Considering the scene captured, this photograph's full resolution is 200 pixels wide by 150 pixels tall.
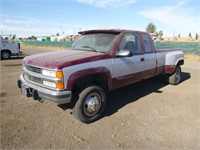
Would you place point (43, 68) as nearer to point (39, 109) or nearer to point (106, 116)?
point (39, 109)

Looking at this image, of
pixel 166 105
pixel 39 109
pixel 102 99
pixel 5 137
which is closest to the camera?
pixel 5 137

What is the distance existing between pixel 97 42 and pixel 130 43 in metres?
0.90

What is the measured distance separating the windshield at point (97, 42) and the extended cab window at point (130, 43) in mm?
266

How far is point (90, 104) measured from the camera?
4.09 m

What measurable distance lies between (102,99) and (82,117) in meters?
0.63

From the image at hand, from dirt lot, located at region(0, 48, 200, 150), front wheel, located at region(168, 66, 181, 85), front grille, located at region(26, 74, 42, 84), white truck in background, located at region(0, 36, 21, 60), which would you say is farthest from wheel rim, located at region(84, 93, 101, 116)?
white truck in background, located at region(0, 36, 21, 60)

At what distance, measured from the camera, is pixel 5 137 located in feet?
11.3

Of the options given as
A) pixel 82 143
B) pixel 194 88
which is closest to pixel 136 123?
Answer: pixel 82 143

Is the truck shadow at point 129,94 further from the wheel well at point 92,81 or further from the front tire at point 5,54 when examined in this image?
the front tire at point 5,54

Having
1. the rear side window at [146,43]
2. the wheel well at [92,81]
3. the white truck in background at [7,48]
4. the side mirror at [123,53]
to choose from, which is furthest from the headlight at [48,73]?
the white truck in background at [7,48]

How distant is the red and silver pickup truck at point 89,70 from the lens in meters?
3.61

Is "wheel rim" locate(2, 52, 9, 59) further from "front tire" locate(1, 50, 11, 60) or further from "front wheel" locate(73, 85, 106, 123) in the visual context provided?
"front wheel" locate(73, 85, 106, 123)

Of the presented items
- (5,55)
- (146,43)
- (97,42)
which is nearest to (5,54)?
(5,55)

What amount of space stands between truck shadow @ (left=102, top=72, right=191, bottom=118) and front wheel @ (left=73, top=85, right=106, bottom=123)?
0.36 meters
